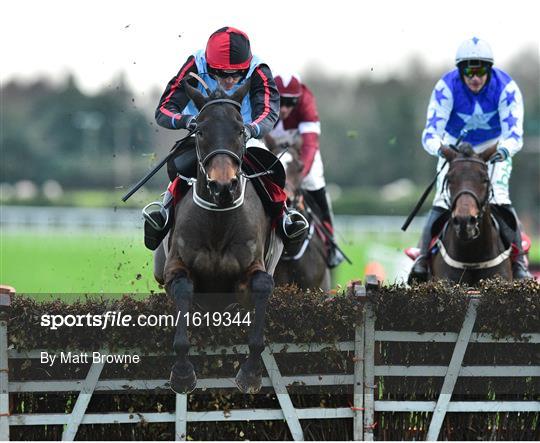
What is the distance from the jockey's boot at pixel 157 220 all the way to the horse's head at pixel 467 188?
208 centimetres

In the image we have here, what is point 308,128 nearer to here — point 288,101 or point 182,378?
point 288,101

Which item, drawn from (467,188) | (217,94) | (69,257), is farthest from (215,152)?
(69,257)

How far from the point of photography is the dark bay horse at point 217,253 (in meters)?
5.57

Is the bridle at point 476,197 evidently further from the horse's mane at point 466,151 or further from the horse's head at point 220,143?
the horse's head at point 220,143

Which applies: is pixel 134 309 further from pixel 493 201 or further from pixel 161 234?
pixel 493 201

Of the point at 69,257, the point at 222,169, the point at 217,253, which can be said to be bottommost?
the point at 217,253

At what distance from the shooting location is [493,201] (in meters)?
7.73

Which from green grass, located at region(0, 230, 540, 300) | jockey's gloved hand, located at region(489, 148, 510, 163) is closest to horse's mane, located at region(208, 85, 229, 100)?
jockey's gloved hand, located at region(489, 148, 510, 163)

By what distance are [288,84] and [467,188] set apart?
247 cm

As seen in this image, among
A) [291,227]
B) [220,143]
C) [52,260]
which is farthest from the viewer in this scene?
[52,260]

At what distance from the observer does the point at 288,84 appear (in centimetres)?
889

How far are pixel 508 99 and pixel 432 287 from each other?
226 centimetres

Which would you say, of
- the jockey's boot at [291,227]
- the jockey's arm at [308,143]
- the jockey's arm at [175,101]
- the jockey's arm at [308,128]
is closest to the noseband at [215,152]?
the jockey's arm at [175,101]

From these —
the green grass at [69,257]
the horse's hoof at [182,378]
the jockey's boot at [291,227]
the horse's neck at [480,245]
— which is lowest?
the horse's hoof at [182,378]
